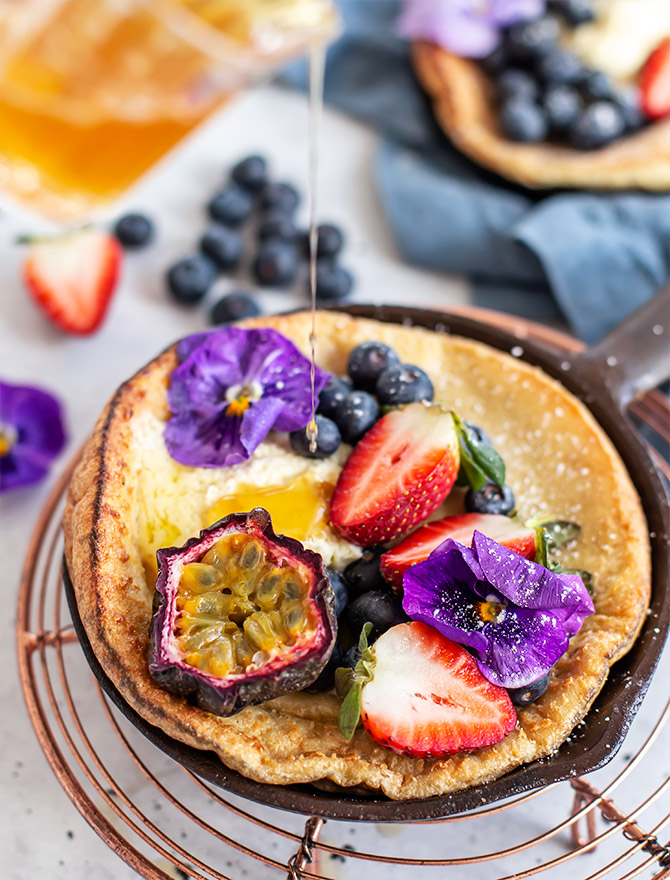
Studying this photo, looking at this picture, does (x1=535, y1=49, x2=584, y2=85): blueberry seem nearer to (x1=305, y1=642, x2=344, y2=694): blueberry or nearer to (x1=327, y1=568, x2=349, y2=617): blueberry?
(x1=327, y1=568, x2=349, y2=617): blueberry

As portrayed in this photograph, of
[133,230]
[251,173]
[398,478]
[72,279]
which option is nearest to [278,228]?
[251,173]

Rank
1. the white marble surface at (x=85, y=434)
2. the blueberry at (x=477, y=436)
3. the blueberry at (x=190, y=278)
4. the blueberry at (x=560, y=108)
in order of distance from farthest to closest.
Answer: the blueberry at (x=560, y=108) → the blueberry at (x=190, y=278) → the white marble surface at (x=85, y=434) → the blueberry at (x=477, y=436)

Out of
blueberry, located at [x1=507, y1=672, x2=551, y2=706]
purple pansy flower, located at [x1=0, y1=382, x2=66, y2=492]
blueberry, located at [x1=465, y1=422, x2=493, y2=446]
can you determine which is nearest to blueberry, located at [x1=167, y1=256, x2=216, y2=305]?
purple pansy flower, located at [x1=0, y1=382, x2=66, y2=492]

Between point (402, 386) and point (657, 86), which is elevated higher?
point (657, 86)

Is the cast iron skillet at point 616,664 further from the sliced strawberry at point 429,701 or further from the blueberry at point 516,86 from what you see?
the blueberry at point 516,86

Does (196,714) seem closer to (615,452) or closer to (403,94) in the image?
(615,452)

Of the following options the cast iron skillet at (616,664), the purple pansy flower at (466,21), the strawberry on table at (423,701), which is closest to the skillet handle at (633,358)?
the cast iron skillet at (616,664)

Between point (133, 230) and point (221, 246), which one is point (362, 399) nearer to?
point (221, 246)
